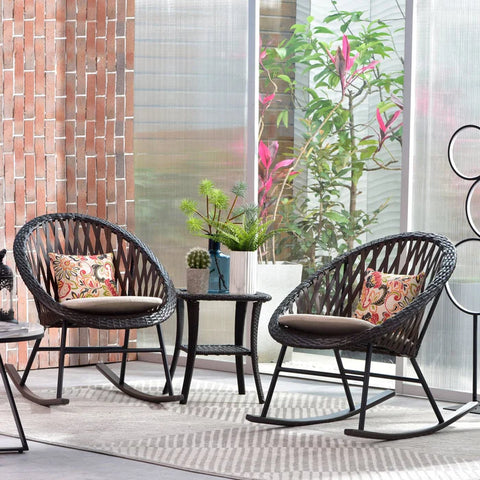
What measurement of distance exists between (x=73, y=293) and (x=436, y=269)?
5.79ft

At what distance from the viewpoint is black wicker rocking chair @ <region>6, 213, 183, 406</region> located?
4535 millimetres

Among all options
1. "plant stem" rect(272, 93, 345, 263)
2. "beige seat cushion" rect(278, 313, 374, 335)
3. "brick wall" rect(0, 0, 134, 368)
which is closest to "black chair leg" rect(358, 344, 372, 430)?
"beige seat cushion" rect(278, 313, 374, 335)

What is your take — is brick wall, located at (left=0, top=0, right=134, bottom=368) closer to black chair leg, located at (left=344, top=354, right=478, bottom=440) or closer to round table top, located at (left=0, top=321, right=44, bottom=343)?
round table top, located at (left=0, top=321, right=44, bottom=343)

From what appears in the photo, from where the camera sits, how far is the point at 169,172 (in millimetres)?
5875

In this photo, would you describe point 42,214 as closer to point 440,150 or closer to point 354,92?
point 354,92

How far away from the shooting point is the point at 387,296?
4402mm

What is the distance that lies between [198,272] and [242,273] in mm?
214

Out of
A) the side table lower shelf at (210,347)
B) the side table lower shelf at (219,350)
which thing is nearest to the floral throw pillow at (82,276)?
the side table lower shelf at (210,347)

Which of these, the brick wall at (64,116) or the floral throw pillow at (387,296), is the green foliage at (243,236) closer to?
the floral throw pillow at (387,296)

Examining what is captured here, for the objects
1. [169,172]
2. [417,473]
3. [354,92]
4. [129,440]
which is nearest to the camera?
[417,473]

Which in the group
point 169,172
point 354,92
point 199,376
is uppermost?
point 354,92

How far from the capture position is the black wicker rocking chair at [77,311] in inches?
179

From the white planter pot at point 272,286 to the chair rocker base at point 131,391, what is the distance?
0.97 m

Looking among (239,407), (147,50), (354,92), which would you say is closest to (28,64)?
(147,50)
